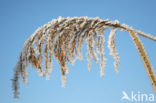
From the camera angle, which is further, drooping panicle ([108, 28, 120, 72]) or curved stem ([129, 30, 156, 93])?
drooping panicle ([108, 28, 120, 72])

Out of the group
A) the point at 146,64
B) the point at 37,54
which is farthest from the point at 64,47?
the point at 146,64

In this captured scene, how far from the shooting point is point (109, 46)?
119 inches

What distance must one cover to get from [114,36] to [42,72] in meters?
1.11

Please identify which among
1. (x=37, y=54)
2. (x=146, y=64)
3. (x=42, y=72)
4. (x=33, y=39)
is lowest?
(x=146, y=64)

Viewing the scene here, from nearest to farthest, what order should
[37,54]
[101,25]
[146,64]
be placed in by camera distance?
[146,64] < [37,54] < [101,25]

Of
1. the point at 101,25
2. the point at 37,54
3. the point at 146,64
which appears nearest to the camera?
the point at 146,64

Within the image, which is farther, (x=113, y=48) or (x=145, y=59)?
(x=113, y=48)

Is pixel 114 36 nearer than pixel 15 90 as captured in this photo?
No

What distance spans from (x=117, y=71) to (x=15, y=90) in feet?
4.40

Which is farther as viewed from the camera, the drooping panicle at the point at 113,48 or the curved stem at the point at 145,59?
the drooping panicle at the point at 113,48

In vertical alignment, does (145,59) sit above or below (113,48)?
below

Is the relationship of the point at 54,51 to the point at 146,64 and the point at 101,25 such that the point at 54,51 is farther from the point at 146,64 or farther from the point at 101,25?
the point at 146,64

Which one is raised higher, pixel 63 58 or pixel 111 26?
pixel 111 26

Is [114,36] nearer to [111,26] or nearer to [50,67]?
[111,26]
